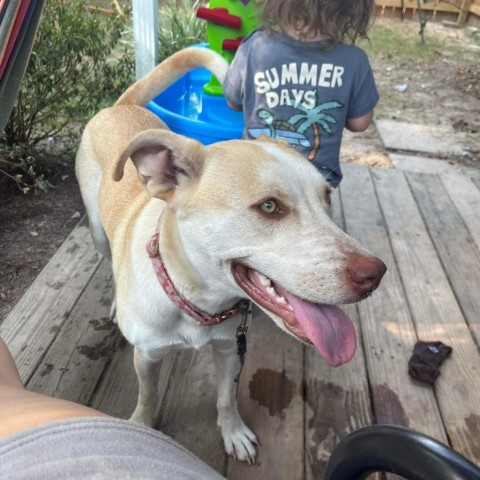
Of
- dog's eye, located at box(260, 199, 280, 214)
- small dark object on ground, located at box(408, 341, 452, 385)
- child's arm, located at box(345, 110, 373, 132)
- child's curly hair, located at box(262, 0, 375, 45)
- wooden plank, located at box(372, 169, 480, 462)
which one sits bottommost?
wooden plank, located at box(372, 169, 480, 462)

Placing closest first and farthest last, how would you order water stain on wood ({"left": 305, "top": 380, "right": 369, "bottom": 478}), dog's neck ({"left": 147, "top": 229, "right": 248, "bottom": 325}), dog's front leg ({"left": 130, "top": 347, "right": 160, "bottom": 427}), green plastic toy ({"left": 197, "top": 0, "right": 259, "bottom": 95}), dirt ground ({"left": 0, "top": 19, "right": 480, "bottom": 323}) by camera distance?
dog's neck ({"left": 147, "top": 229, "right": 248, "bottom": 325}), dog's front leg ({"left": 130, "top": 347, "right": 160, "bottom": 427}), water stain on wood ({"left": 305, "top": 380, "right": 369, "bottom": 478}), green plastic toy ({"left": 197, "top": 0, "right": 259, "bottom": 95}), dirt ground ({"left": 0, "top": 19, "right": 480, "bottom": 323})

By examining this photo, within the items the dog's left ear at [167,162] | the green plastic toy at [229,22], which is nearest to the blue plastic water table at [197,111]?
the green plastic toy at [229,22]

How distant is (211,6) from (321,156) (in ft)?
4.08

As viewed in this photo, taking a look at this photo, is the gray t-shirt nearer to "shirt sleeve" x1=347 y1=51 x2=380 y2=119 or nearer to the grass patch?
"shirt sleeve" x1=347 y1=51 x2=380 y2=119

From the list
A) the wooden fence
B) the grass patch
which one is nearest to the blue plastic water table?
the grass patch

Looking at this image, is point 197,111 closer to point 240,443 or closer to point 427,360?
point 427,360

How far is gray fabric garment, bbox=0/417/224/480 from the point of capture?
738 millimetres

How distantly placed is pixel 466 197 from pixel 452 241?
0.85 m

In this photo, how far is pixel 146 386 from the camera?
74.1 inches

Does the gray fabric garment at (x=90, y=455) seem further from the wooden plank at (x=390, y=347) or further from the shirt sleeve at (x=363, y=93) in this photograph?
the shirt sleeve at (x=363, y=93)

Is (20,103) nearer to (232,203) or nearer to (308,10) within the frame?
(308,10)

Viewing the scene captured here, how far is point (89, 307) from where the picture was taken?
8.47 feet

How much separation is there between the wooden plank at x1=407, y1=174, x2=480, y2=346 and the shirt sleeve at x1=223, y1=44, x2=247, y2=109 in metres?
1.80

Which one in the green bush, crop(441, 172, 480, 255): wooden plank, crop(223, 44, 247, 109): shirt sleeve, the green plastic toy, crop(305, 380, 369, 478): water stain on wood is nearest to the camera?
crop(305, 380, 369, 478): water stain on wood
